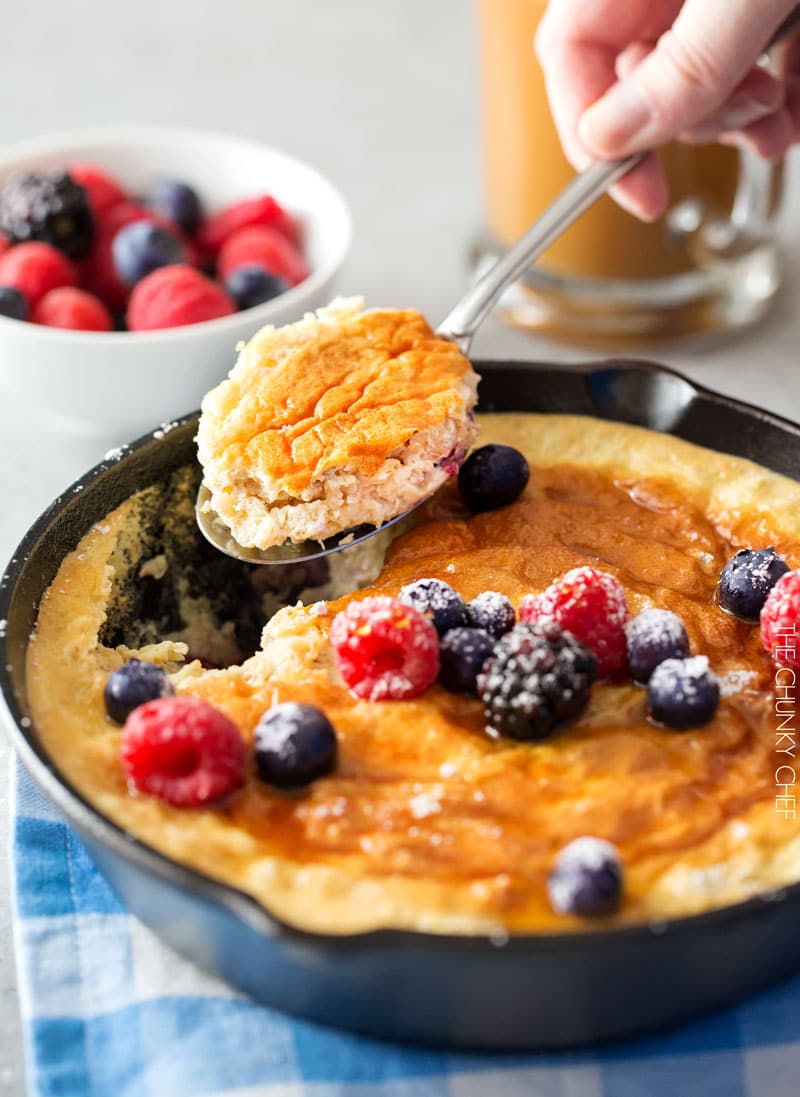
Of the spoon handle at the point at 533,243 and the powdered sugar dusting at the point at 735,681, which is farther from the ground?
the spoon handle at the point at 533,243

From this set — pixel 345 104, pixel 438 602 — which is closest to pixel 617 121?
pixel 438 602

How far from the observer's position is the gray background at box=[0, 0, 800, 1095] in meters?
3.36

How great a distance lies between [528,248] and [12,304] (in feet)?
3.83

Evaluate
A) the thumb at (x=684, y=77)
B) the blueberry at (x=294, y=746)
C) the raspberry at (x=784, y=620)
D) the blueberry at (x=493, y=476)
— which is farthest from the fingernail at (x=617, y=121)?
A: the blueberry at (x=294, y=746)

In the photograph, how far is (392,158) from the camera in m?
4.22

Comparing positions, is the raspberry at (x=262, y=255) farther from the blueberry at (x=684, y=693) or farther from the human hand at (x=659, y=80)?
the blueberry at (x=684, y=693)

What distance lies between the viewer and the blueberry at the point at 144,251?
3.03 meters

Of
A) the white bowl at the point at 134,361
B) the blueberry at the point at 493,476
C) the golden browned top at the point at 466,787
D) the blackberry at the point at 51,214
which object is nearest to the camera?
the golden browned top at the point at 466,787

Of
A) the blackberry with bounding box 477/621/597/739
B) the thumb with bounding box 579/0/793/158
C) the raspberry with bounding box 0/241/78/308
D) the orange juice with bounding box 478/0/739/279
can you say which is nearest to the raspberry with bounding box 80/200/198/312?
the raspberry with bounding box 0/241/78/308

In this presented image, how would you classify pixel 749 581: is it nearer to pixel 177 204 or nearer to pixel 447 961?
pixel 447 961

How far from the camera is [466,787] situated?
5.65 ft

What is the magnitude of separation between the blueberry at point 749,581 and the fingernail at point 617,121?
915 mm

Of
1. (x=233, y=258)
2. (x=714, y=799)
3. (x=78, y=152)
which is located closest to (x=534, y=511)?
(x=714, y=799)

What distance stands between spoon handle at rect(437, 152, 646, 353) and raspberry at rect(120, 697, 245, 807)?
100 centimetres
